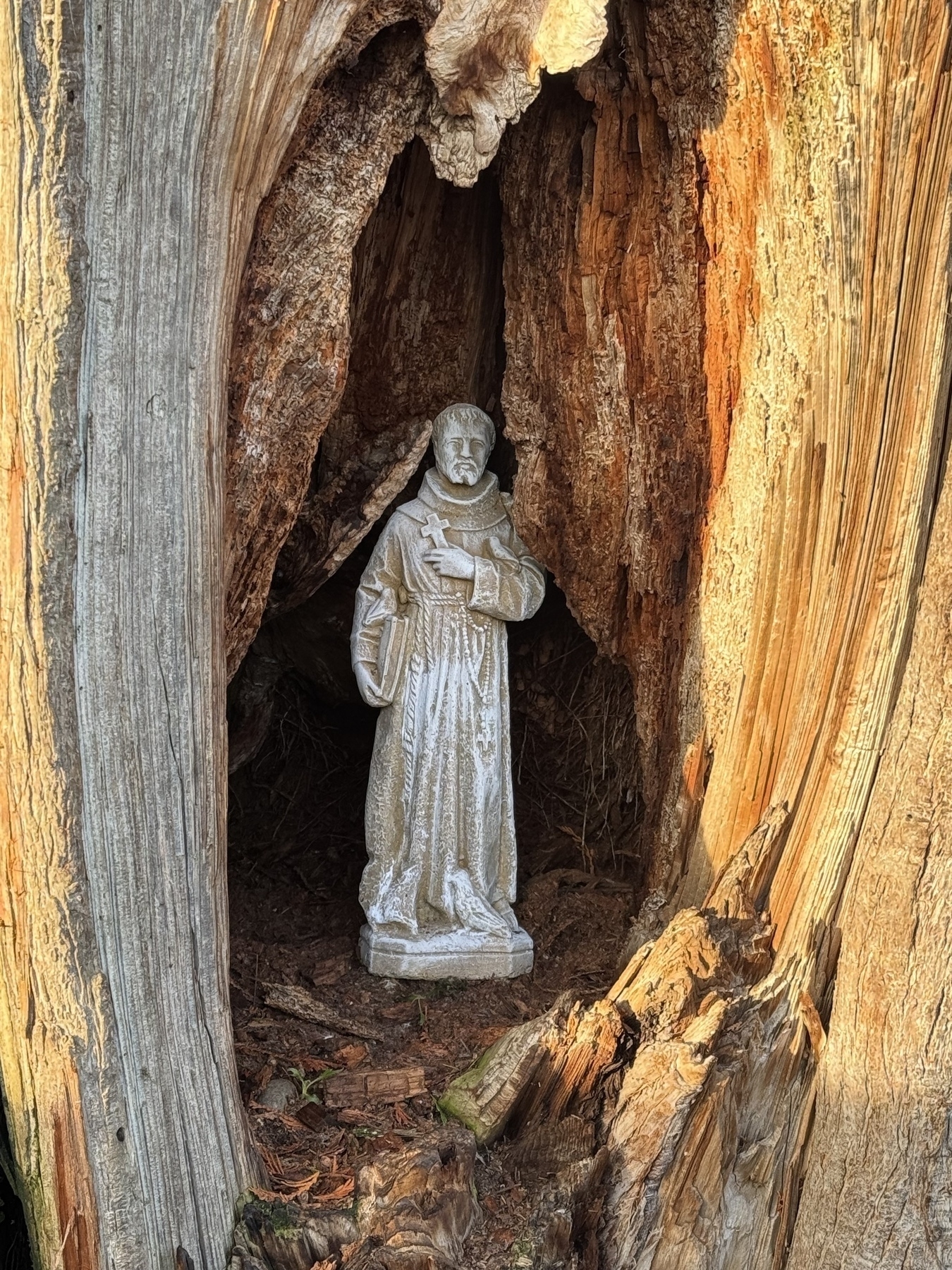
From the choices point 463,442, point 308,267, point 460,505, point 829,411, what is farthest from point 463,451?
point 829,411

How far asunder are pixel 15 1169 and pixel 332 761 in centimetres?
254

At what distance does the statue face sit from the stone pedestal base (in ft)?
4.80

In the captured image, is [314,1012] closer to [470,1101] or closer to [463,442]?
[470,1101]

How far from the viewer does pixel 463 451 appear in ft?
14.1

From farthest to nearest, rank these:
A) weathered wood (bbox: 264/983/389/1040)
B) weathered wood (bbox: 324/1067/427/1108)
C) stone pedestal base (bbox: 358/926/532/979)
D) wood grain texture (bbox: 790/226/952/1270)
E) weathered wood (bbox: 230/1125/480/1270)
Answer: stone pedestal base (bbox: 358/926/532/979) < weathered wood (bbox: 264/983/389/1040) < weathered wood (bbox: 324/1067/427/1108) < wood grain texture (bbox: 790/226/952/1270) < weathered wood (bbox: 230/1125/480/1270)

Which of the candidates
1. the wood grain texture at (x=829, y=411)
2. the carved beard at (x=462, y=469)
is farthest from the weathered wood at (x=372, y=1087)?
the carved beard at (x=462, y=469)

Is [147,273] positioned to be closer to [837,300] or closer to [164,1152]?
[837,300]

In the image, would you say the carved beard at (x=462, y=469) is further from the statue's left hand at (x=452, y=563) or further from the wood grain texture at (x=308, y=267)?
the wood grain texture at (x=308, y=267)

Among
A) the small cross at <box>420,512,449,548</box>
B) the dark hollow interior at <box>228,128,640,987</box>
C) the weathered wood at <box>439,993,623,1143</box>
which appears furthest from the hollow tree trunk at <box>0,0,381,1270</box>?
the dark hollow interior at <box>228,128,640,987</box>

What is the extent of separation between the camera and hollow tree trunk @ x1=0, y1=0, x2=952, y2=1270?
8.87 ft

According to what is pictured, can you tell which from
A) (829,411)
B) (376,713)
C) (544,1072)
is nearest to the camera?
(544,1072)

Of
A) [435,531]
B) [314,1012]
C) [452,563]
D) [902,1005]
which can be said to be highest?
[435,531]

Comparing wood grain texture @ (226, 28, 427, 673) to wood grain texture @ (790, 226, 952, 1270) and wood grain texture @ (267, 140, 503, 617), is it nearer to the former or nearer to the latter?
wood grain texture @ (267, 140, 503, 617)

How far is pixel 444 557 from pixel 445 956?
1.26 meters
